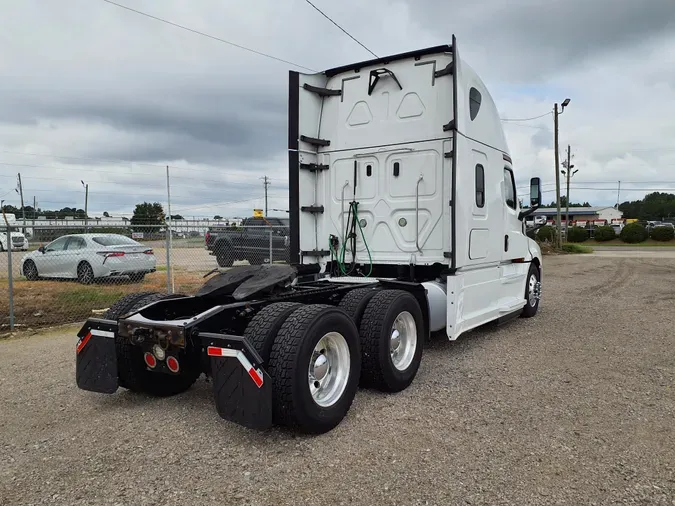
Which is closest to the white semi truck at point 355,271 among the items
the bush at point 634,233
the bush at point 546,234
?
the bush at point 546,234

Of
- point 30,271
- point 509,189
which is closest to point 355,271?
point 509,189

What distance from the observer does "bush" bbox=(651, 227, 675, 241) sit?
3941cm

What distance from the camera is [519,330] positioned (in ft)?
25.0

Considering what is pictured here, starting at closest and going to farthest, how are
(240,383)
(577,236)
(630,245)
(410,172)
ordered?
1. (240,383)
2. (410,172)
3. (630,245)
4. (577,236)

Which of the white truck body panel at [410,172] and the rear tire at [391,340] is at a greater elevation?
the white truck body panel at [410,172]

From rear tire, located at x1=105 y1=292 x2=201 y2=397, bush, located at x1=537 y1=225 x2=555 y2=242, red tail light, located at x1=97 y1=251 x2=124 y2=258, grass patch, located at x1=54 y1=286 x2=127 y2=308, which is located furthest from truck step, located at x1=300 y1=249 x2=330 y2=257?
bush, located at x1=537 y1=225 x2=555 y2=242

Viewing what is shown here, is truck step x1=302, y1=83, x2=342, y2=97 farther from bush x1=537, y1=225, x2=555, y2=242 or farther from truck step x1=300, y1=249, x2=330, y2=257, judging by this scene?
bush x1=537, y1=225, x2=555, y2=242

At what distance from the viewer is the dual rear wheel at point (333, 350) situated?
350 centimetres

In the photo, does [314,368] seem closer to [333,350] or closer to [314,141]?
[333,350]

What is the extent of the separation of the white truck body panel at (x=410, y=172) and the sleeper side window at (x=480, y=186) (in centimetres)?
1

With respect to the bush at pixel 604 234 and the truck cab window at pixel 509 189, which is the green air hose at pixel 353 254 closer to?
the truck cab window at pixel 509 189

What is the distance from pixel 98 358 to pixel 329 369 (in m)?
1.93

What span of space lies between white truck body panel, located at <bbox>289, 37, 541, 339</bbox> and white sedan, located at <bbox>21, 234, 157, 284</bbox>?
15.8 feet

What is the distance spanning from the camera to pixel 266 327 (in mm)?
3662
